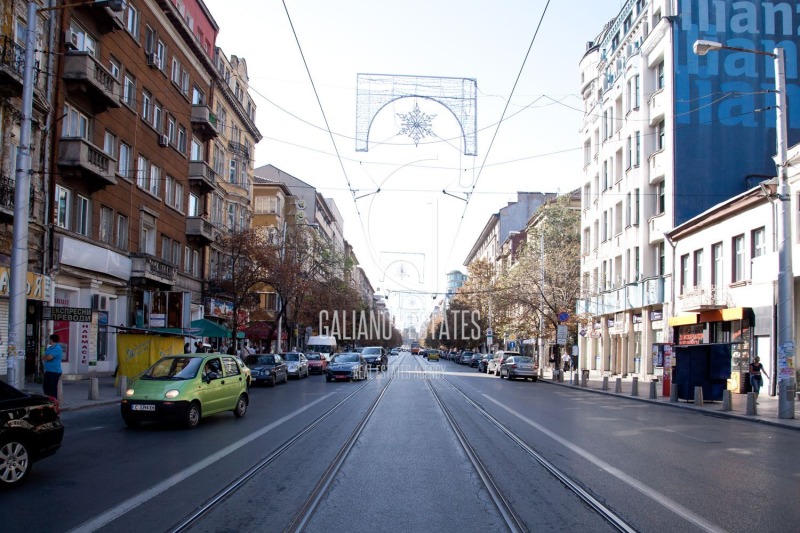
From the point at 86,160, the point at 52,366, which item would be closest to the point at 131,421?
the point at 52,366

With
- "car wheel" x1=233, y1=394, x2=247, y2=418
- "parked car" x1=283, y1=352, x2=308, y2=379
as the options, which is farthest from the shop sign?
"parked car" x1=283, y1=352, x2=308, y2=379

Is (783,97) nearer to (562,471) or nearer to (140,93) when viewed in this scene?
(562,471)

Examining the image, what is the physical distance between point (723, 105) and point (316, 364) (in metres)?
28.7

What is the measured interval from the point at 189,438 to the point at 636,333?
113ft

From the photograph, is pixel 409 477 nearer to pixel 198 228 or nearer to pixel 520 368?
pixel 198 228

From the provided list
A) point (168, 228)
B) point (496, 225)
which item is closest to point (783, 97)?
point (168, 228)

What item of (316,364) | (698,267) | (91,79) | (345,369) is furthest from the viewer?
(316,364)

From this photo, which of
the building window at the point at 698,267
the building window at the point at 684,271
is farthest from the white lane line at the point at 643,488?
the building window at the point at 684,271

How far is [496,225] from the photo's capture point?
10431cm

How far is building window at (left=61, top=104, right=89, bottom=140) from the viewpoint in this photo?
26.5 m

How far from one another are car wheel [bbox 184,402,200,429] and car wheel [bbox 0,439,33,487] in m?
5.92

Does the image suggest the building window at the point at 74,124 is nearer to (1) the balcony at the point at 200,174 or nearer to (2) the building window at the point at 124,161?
(2) the building window at the point at 124,161

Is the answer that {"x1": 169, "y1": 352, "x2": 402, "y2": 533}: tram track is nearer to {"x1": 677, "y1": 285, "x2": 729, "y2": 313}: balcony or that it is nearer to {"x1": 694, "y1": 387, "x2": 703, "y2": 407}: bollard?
{"x1": 694, "y1": 387, "x2": 703, "y2": 407}: bollard

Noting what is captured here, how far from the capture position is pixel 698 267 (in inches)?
1366
